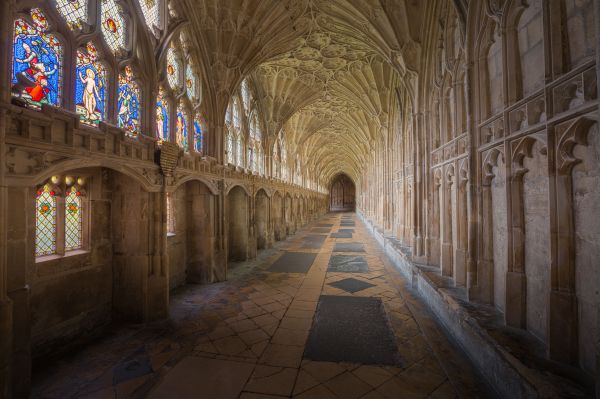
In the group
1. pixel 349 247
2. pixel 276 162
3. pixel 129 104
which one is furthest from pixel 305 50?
pixel 349 247

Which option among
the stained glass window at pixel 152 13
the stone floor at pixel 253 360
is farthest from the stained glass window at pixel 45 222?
the stained glass window at pixel 152 13

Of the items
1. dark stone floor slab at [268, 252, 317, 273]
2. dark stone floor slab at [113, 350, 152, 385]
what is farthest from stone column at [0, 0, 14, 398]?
dark stone floor slab at [268, 252, 317, 273]

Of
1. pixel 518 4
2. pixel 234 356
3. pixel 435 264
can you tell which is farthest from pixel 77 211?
pixel 435 264

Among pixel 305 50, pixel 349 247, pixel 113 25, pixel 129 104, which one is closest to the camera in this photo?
pixel 113 25

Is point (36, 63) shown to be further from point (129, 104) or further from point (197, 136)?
point (197, 136)

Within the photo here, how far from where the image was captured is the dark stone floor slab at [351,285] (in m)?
6.44

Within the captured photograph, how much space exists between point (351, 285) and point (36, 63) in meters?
7.01

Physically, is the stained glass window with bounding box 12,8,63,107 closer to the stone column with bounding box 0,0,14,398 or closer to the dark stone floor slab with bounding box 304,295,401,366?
the stone column with bounding box 0,0,14,398

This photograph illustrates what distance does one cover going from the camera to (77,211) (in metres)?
4.46

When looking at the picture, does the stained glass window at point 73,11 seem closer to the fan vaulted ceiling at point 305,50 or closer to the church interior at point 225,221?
the church interior at point 225,221

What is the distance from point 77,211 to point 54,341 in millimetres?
1992

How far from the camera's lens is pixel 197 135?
732 centimetres

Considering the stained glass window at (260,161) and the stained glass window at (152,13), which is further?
the stained glass window at (260,161)

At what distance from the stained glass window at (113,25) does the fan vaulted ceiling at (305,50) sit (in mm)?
2021
